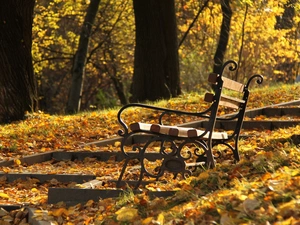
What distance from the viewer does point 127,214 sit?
6.43m

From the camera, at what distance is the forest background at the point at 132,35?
87.3ft

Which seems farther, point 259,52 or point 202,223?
point 259,52

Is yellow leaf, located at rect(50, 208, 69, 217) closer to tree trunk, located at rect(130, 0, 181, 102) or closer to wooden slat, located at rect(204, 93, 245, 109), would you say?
wooden slat, located at rect(204, 93, 245, 109)

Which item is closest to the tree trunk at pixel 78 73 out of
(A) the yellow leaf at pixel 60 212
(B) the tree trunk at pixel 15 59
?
(B) the tree trunk at pixel 15 59

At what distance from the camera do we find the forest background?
87.3ft

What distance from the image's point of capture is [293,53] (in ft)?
100

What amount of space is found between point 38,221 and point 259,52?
27.7m

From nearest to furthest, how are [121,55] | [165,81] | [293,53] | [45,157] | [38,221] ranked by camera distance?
[38,221], [45,157], [165,81], [293,53], [121,55]

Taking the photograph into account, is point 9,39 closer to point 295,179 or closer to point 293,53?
point 295,179

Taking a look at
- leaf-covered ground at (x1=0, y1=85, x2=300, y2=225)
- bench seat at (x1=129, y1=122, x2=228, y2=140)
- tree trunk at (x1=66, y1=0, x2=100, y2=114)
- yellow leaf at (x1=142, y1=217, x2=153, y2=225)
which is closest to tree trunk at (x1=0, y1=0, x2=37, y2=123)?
leaf-covered ground at (x1=0, y1=85, x2=300, y2=225)

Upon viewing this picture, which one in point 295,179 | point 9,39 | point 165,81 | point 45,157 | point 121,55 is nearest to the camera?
point 295,179

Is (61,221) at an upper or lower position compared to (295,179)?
lower

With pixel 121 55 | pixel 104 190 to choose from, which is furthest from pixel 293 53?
pixel 104 190

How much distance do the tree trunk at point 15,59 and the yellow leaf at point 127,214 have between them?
937 cm
